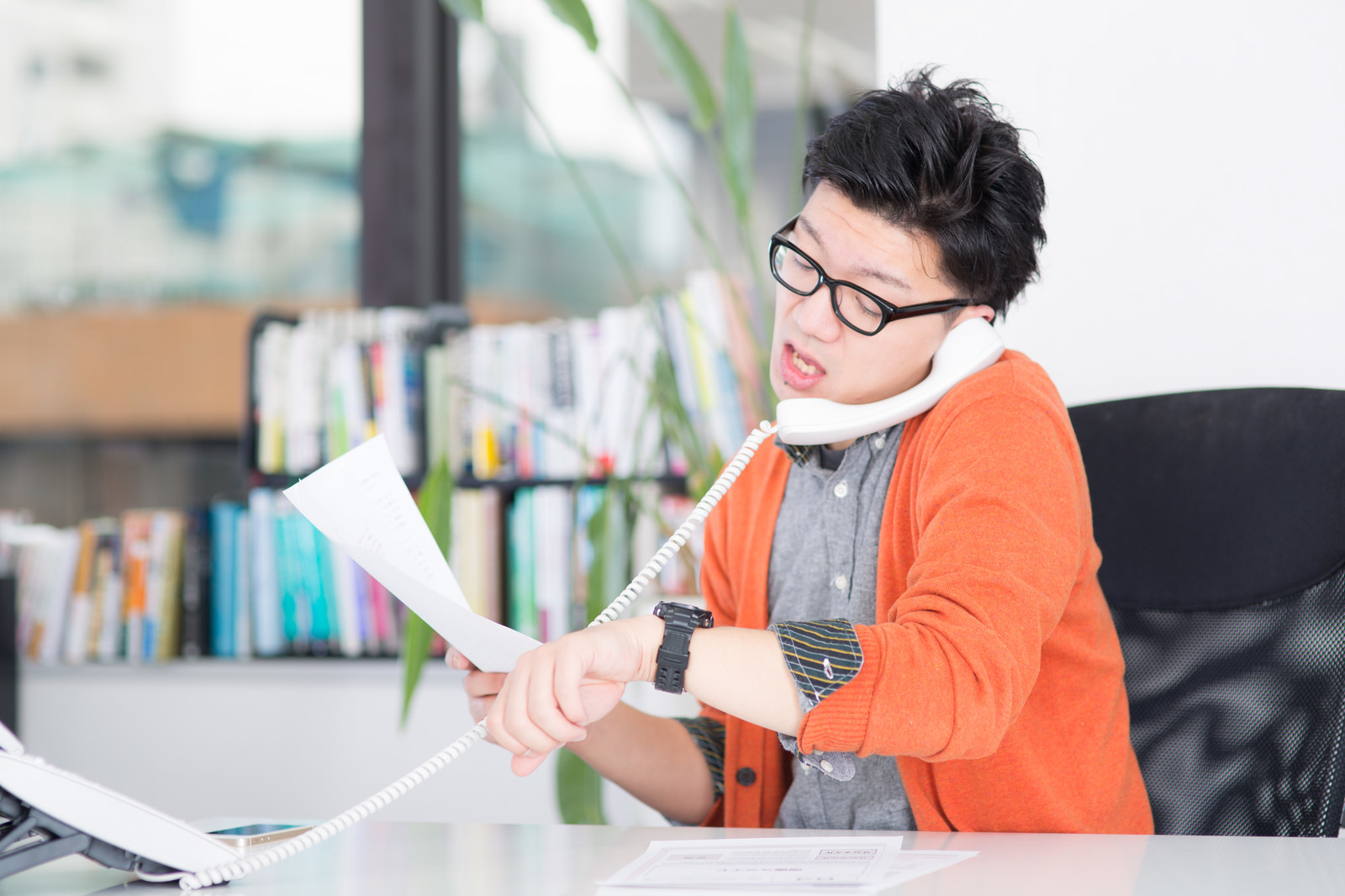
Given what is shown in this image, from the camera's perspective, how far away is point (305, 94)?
9.57 feet

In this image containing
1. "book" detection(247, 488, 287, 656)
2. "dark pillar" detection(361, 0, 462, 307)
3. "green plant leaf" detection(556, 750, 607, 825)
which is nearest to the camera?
"green plant leaf" detection(556, 750, 607, 825)

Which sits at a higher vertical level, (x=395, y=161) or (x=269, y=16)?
(x=269, y=16)

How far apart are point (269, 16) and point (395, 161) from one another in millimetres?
547

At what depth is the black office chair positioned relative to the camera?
3.45 ft

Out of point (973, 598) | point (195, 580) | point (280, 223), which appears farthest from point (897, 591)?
point (280, 223)

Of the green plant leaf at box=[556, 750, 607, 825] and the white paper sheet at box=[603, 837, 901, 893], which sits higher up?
the white paper sheet at box=[603, 837, 901, 893]

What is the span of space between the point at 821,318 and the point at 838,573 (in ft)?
0.84

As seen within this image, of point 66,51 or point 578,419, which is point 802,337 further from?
point 66,51

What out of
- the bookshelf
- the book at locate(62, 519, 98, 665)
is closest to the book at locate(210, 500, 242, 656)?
the bookshelf

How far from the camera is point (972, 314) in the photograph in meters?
1.07

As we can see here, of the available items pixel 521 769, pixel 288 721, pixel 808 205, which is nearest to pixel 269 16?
pixel 288 721

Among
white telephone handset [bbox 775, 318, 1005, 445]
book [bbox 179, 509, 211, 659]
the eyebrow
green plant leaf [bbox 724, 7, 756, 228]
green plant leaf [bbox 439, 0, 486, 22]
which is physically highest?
green plant leaf [bbox 439, 0, 486, 22]

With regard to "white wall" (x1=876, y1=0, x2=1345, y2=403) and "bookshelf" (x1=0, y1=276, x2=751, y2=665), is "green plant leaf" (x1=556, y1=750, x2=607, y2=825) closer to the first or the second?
"bookshelf" (x1=0, y1=276, x2=751, y2=665)

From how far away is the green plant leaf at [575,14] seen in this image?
5.57 ft
